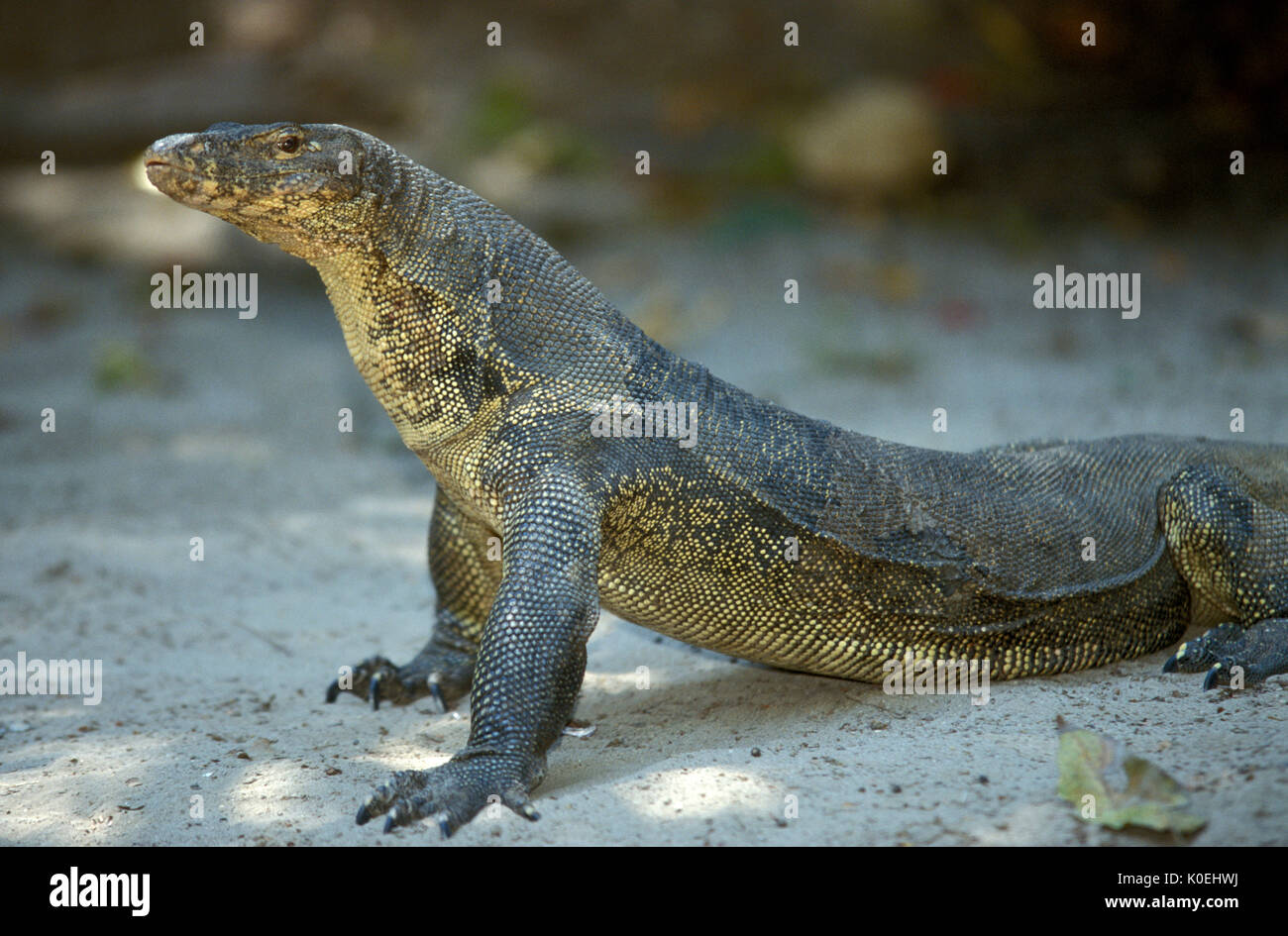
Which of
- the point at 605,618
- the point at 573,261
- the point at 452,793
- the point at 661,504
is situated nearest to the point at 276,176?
the point at 661,504

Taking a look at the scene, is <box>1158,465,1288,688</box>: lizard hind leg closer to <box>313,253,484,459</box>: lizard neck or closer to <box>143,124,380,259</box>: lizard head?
<box>313,253,484,459</box>: lizard neck

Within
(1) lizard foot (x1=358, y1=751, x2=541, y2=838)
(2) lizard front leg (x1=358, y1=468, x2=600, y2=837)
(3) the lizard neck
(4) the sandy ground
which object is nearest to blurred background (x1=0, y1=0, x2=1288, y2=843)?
(4) the sandy ground

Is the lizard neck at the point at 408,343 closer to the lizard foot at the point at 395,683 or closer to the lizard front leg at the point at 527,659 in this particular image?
the lizard front leg at the point at 527,659

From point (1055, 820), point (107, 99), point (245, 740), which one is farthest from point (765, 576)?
point (107, 99)

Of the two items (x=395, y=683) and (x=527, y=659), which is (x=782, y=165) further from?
(x=527, y=659)

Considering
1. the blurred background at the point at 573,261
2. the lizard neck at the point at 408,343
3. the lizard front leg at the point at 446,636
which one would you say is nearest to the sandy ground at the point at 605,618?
the blurred background at the point at 573,261

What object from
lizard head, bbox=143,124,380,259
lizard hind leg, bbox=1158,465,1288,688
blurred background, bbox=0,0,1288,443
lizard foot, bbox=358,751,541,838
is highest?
blurred background, bbox=0,0,1288,443
